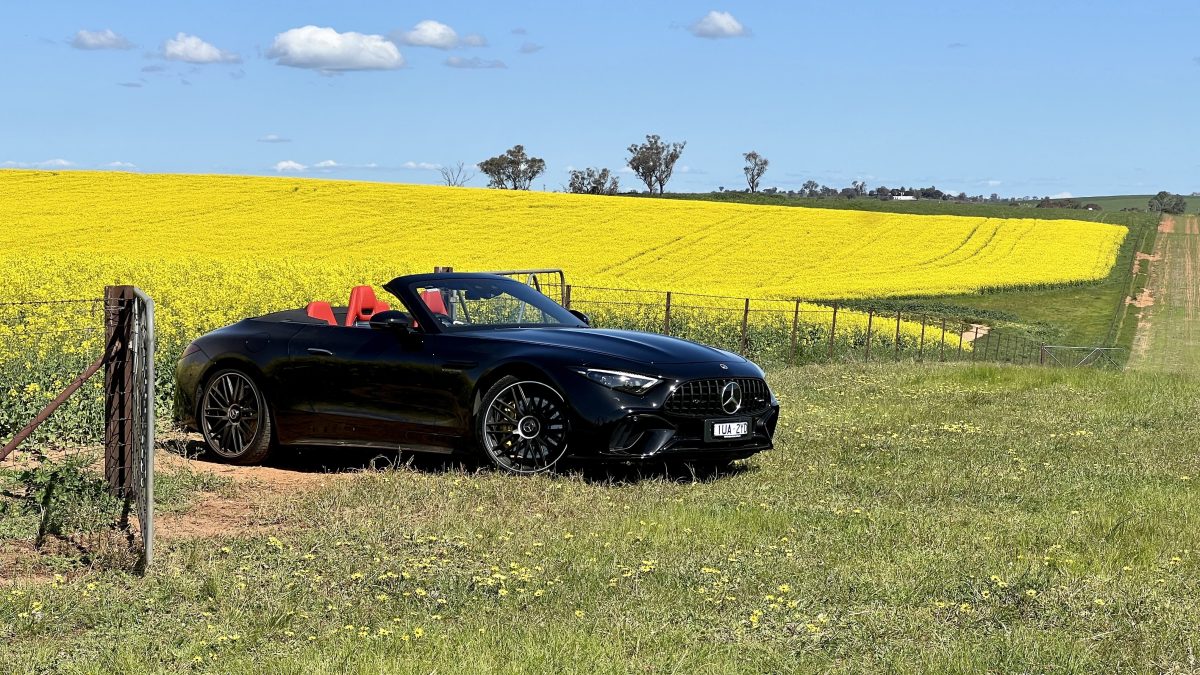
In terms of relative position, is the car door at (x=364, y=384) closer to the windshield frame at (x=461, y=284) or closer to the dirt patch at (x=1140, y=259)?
the windshield frame at (x=461, y=284)

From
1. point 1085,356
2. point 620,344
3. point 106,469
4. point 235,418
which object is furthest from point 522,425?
point 1085,356

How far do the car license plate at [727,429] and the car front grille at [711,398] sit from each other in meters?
0.06

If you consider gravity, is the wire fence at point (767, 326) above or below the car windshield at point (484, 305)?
below

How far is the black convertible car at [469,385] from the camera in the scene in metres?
8.97

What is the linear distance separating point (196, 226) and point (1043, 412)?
122 feet

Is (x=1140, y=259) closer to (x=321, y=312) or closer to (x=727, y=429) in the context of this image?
(x=727, y=429)

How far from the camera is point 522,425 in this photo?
9.13m

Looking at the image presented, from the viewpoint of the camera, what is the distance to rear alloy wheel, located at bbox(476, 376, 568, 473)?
9047 millimetres

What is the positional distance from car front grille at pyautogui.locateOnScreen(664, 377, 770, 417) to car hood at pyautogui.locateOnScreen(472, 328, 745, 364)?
18cm

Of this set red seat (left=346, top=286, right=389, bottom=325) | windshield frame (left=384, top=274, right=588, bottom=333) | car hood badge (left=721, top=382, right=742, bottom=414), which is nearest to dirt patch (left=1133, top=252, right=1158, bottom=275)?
windshield frame (left=384, top=274, right=588, bottom=333)

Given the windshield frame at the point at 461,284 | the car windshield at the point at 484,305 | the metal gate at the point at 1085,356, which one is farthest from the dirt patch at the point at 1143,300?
the car windshield at the point at 484,305

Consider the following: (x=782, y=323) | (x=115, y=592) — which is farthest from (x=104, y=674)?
(x=782, y=323)

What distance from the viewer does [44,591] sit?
589 centimetres

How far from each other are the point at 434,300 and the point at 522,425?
4.33 ft
